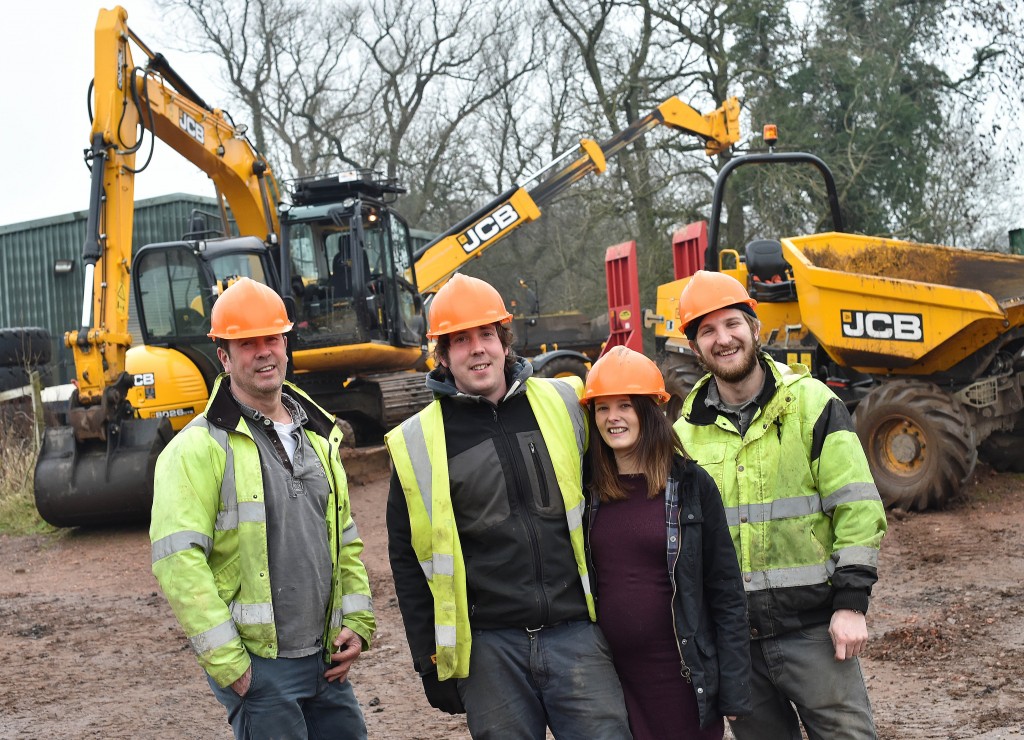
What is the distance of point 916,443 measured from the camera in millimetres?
8977

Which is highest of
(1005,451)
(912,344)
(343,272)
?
(343,272)

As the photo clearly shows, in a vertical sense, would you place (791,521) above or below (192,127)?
below

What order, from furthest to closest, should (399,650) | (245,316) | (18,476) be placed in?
(18,476) → (399,650) → (245,316)

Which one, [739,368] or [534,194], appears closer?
[739,368]

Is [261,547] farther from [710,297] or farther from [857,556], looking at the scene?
[857,556]

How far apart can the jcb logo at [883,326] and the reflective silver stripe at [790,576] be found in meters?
6.14

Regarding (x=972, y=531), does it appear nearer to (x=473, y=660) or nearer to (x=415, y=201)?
(x=473, y=660)

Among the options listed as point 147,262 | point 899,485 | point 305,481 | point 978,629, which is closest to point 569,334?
point 147,262

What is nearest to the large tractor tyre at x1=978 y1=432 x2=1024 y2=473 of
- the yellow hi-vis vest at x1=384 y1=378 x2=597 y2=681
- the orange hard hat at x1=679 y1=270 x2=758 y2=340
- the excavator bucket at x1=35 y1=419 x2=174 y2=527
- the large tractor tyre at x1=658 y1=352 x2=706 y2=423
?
the large tractor tyre at x1=658 y1=352 x2=706 y2=423

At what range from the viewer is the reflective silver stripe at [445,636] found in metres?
3.06

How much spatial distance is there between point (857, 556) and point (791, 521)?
0.21 metres

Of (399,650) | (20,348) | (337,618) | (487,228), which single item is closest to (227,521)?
(337,618)

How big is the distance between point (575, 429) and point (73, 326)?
23.5 metres

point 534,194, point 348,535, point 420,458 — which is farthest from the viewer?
point 534,194
